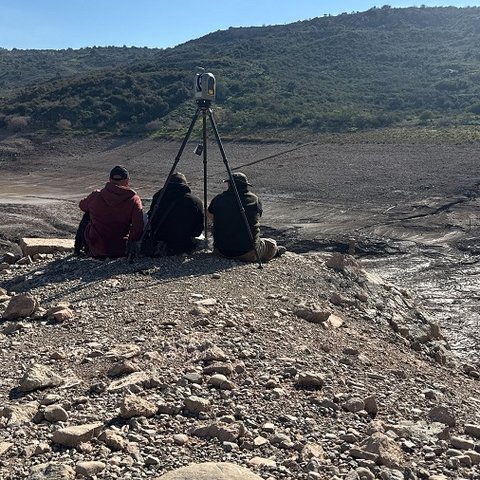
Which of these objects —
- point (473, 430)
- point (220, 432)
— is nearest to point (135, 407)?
point (220, 432)

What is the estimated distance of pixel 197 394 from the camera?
4.20 meters

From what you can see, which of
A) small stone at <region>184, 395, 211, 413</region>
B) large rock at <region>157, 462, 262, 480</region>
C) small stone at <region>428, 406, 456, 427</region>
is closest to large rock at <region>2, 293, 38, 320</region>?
small stone at <region>184, 395, 211, 413</region>

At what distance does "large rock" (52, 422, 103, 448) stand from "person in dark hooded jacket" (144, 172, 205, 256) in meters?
4.07

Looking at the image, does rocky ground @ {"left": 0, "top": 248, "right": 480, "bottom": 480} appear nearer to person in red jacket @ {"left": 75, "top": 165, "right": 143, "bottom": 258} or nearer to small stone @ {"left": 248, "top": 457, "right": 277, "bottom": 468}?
small stone @ {"left": 248, "top": 457, "right": 277, "bottom": 468}

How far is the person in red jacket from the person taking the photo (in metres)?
7.38

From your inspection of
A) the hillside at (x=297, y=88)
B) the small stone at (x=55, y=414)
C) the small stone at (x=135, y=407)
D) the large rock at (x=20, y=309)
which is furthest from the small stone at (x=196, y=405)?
the hillside at (x=297, y=88)

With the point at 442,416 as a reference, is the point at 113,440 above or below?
above

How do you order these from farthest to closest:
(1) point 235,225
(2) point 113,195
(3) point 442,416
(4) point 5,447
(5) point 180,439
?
(1) point 235,225, (2) point 113,195, (3) point 442,416, (5) point 180,439, (4) point 5,447

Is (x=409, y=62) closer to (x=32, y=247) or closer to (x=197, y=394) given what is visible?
(x=32, y=247)

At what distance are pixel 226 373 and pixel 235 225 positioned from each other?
3196 mm

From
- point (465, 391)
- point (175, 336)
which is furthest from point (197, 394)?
point (465, 391)

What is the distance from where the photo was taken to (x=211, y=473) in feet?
10.3

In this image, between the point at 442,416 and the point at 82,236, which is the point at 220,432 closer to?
the point at 442,416

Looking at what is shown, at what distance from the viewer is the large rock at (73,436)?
352cm
